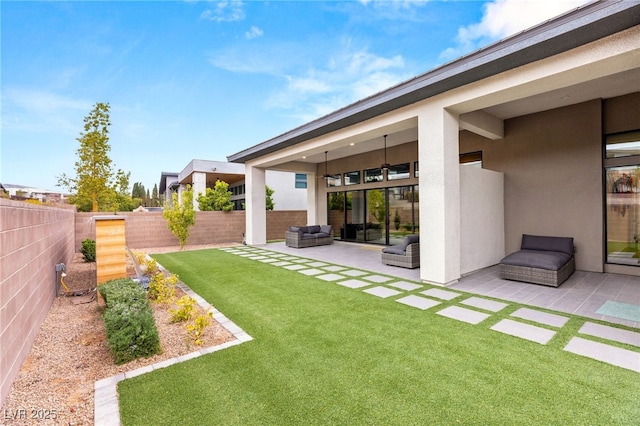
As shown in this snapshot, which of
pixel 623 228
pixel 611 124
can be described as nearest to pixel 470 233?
pixel 623 228

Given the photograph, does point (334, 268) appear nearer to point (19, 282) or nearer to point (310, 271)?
point (310, 271)

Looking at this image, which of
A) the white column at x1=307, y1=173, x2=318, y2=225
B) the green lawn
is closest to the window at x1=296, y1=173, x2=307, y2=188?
the white column at x1=307, y1=173, x2=318, y2=225

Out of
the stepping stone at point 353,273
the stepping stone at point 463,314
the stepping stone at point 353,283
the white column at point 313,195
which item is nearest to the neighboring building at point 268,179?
the white column at point 313,195

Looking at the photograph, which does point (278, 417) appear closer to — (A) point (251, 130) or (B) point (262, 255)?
(B) point (262, 255)

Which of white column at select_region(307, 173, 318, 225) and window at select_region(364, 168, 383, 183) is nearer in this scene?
window at select_region(364, 168, 383, 183)

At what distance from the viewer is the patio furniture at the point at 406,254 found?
7020mm

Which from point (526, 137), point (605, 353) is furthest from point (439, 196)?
point (526, 137)

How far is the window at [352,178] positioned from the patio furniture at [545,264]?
6937mm

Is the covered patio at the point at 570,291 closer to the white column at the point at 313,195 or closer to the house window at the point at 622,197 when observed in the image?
the house window at the point at 622,197

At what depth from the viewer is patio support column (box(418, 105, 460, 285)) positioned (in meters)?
5.42

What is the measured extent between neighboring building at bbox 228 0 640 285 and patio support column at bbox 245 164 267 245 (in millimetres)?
3882

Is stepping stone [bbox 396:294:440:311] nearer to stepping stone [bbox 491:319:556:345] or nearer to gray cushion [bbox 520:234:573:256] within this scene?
stepping stone [bbox 491:319:556:345]

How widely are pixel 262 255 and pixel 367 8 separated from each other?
898 cm

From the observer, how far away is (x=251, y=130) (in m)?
22.2
